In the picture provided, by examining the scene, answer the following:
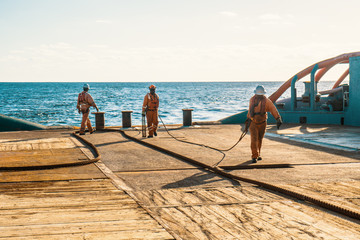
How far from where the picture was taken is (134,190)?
265 inches

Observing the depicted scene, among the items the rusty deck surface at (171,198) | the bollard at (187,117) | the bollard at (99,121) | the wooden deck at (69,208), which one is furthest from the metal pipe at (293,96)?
the wooden deck at (69,208)

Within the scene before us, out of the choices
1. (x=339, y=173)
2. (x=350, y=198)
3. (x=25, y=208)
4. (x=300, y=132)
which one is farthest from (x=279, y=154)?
(x=25, y=208)

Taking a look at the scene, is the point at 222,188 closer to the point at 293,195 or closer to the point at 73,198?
the point at 293,195

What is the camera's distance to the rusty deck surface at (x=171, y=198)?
464 cm

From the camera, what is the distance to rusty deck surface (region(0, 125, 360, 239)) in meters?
4.64

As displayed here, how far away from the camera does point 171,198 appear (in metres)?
6.15

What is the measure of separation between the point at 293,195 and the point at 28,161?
604cm

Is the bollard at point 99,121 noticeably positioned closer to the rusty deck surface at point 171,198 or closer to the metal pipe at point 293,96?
the rusty deck surface at point 171,198

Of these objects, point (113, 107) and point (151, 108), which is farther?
point (113, 107)

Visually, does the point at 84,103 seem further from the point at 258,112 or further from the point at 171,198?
the point at 171,198

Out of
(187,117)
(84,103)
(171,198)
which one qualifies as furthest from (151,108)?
(171,198)

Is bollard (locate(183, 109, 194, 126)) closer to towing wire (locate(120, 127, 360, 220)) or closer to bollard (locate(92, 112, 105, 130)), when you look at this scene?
bollard (locate(92, 112, 105, 130))

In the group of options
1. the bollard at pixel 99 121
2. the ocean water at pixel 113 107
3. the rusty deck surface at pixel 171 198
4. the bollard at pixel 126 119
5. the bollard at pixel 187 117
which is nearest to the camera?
the rusty deck surface at pixel 171 198

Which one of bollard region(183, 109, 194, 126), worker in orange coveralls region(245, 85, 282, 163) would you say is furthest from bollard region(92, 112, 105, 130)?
worker in orange coveralls region(245, 85, 282, 163)
